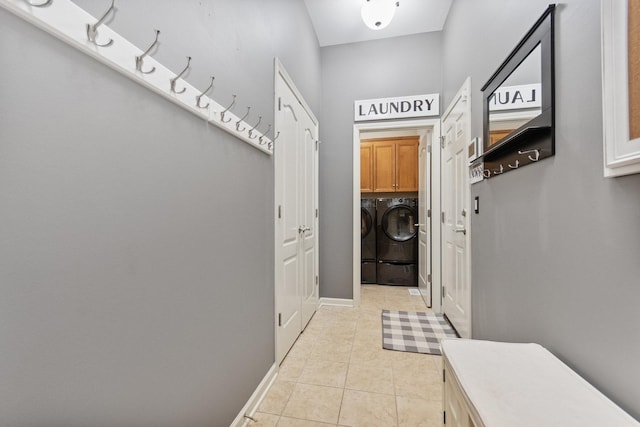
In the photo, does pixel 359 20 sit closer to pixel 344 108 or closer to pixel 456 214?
pixel 344 108

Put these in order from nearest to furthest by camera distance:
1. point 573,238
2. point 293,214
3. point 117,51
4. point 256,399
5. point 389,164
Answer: point 117,51, point 573,238, point 256,399, point 293,214, point 389,164

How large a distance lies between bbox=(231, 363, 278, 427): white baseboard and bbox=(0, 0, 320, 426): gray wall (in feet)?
0.23

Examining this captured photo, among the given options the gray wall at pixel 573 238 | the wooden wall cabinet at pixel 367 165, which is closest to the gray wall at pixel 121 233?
the gray wall at pixel 573 238

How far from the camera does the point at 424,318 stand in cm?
285

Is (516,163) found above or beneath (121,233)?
above

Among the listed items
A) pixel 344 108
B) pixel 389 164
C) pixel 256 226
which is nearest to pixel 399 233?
pixel 389 164

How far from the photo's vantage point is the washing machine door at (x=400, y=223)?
402cm

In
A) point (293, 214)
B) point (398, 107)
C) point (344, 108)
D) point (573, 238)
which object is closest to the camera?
point (573, 238)

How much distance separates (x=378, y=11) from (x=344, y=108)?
1088 millimetres

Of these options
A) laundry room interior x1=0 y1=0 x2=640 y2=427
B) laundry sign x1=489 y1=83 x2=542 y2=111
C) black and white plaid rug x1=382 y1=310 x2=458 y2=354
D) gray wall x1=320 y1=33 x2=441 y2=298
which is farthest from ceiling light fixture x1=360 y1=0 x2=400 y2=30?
black and white plaid rug x1=382 y1=310 x2=458 y2=354

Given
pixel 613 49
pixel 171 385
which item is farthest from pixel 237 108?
pixel 613 49

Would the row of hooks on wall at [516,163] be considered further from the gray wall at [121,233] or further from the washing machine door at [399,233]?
the washing machine door at [399,233]

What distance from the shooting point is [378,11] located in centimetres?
226

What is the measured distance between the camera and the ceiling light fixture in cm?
223
